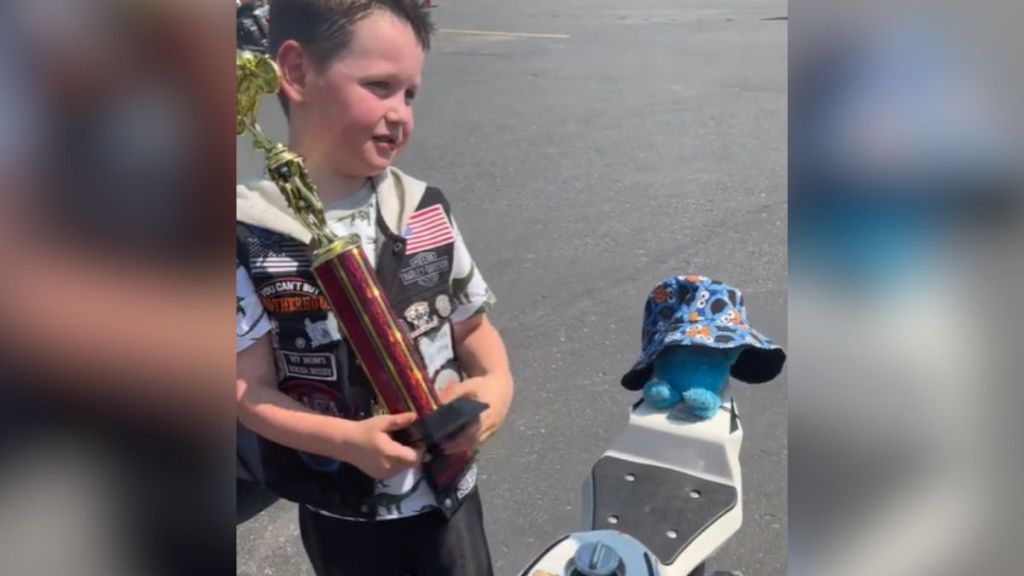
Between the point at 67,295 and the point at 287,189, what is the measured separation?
0.31 m

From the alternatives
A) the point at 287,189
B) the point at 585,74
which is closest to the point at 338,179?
the point at 287,189

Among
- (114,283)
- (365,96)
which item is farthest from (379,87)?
(114,283)

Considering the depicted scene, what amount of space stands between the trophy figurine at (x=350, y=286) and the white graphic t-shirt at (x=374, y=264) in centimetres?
2

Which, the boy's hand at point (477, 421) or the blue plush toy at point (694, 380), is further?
the blue plush toy at point (694, 380)

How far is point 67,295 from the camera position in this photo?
376 millimetres

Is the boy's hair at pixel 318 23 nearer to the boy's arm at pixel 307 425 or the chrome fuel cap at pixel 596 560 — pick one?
the boy's arm at pixel 307 425

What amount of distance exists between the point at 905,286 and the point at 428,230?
0.39 metres

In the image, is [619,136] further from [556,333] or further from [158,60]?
[158,60]

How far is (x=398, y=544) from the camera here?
0.80m

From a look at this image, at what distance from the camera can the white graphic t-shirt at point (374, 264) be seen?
71 centimetres

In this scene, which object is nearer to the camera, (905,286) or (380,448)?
(905,286)

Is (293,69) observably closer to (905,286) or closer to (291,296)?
(291,296)

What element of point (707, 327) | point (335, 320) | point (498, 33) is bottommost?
point (707, 327)

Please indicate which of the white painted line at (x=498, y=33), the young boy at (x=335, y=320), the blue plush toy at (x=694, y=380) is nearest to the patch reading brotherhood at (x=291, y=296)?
the young boy at (x=335, y=320)
